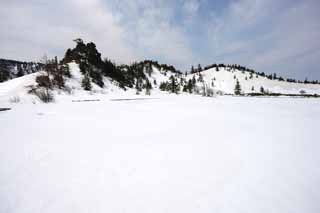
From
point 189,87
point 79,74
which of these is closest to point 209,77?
point 189,87

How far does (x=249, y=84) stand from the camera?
11681 cm

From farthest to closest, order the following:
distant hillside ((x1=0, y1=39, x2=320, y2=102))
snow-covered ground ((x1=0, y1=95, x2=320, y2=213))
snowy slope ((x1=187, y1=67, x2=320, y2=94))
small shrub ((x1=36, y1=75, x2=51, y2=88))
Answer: snowy slope ((x1=187, y1=67, x2=320, y2=94)) < small shrub ((x1=36, y1=75, x2=51, y2=88)) < distant hillside ((x1=0, y1=39, x2=320, y2=102)) < snow-covered ground ((x1=0, y1=95, x2=320, y2=213))

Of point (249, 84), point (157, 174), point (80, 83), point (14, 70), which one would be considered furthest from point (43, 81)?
point (14, 70)

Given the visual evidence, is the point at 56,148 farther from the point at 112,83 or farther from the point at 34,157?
the point at 112,83

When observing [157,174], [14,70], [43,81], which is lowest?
[157,174]

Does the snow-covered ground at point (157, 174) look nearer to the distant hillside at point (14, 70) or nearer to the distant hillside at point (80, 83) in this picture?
the distant hillside at point (80, 83)

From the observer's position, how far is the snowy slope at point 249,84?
10300 centimetres

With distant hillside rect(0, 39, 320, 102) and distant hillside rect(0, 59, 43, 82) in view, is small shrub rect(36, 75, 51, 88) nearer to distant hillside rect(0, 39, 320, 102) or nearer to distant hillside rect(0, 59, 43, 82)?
distant hillside rect(0, 39, 320, 102)

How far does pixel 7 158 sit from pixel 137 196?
4675 mm

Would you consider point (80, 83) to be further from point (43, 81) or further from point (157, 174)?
point (157, 174)

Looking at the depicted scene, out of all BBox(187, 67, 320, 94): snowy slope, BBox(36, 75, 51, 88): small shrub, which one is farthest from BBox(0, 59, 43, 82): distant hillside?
BBox(187, 67, 320, 94): snowy slope

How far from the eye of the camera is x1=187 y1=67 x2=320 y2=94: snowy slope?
→ 103 metres

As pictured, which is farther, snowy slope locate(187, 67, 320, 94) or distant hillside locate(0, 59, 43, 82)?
snowy slope locate(187, 67, 320, 94)

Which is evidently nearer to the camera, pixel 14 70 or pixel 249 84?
pixel 249 84
